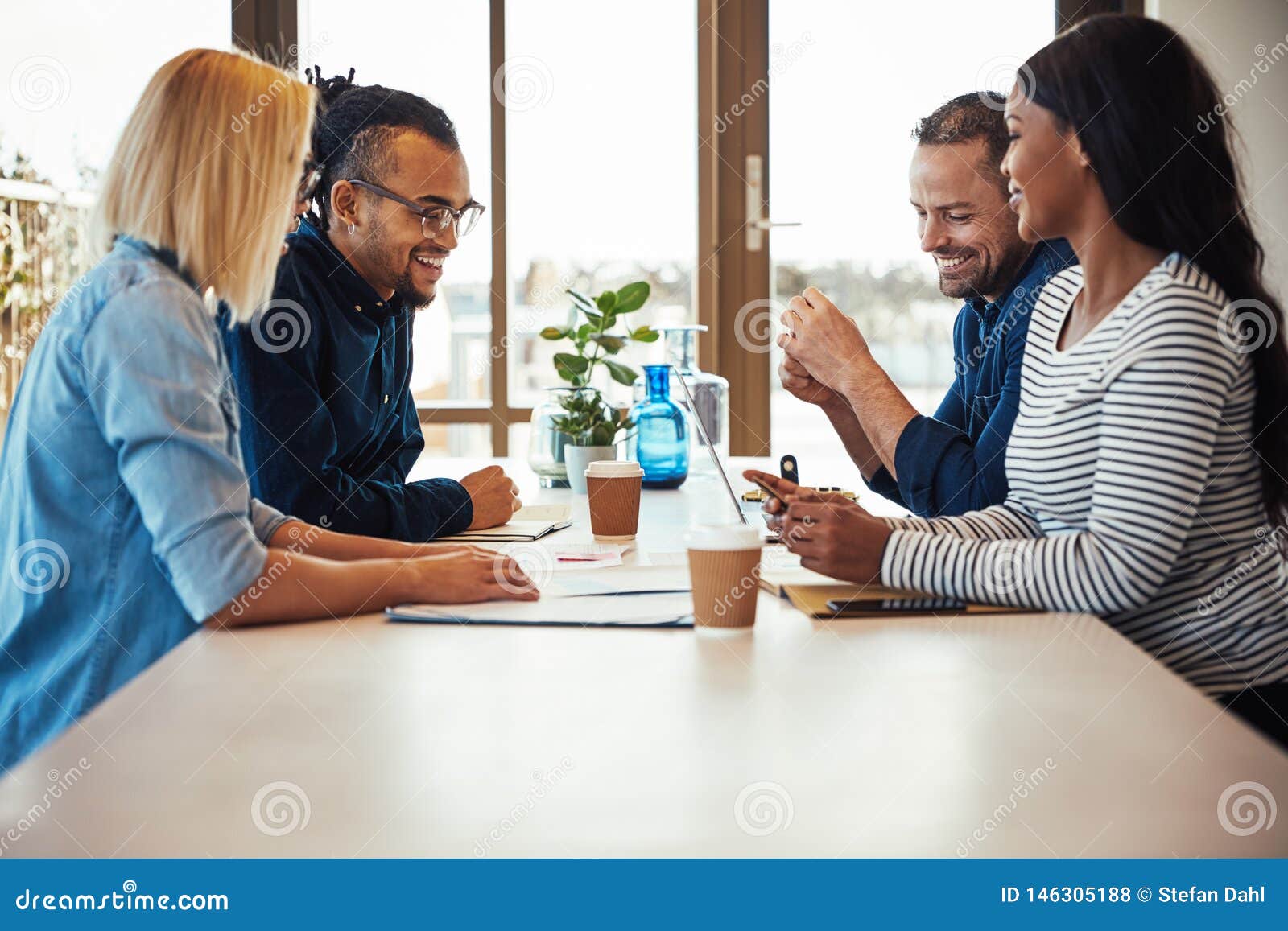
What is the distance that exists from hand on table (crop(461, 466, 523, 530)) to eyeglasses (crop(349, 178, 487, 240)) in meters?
0.51

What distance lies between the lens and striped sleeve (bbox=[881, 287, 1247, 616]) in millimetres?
1135

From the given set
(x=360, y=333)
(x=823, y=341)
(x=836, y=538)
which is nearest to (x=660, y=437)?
(x=823, y=341)

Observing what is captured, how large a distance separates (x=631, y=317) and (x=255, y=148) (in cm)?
267

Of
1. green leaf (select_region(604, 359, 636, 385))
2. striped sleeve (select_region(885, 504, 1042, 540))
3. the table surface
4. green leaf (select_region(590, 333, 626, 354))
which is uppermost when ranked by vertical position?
Answer: green leaf (select_region(590, 333, 626, 354))

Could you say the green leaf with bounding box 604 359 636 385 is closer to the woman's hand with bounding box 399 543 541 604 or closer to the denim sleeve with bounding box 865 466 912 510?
the denim sleeve with bounding box 865 466 912 510

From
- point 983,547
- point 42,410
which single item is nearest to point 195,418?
point 42,410

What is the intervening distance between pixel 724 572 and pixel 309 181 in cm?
129

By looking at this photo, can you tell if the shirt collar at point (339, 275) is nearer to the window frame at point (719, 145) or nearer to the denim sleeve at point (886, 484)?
the denim sleeve at point (886, 484)

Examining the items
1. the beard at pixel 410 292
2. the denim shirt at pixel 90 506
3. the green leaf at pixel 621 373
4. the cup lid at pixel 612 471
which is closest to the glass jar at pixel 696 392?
the green leaf at pixel 621 373

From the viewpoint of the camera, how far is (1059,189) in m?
1.35

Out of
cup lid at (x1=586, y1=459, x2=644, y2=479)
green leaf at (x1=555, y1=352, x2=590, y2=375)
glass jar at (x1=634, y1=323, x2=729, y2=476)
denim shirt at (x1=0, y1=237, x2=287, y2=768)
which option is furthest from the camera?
glass jar at (x1=634, y1=323, x2=729, y2=476)

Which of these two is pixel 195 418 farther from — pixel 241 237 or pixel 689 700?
pixel 689 700

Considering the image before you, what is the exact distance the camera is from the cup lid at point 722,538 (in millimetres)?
1095

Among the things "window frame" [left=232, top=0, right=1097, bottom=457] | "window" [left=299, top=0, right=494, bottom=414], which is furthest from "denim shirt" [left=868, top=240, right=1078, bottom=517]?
"window" [left=299, top=0, right=494, bottom=414]
